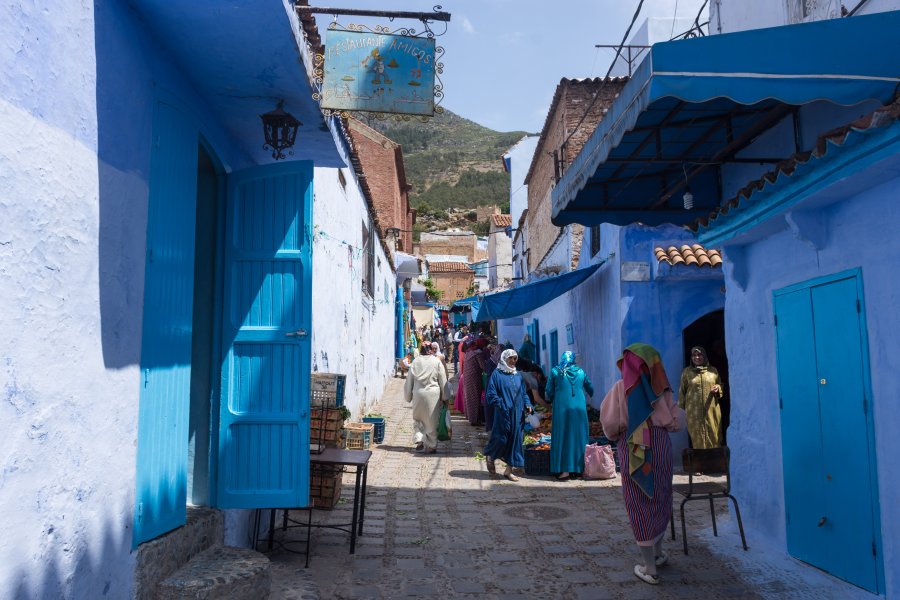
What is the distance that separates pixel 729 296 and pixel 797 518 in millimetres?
2167

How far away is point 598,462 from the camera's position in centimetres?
919

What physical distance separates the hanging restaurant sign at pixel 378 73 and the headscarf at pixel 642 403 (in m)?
2.46

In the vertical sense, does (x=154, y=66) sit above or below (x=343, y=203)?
below

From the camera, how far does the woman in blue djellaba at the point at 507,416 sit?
9.12 m

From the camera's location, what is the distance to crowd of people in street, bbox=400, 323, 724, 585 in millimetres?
5367

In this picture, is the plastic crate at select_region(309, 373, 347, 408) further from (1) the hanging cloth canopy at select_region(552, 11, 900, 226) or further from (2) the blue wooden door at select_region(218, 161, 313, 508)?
(1) the hanging cloth canopy at select_region(552, 11, 900, 226)

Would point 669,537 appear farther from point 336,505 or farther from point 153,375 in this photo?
point 153,375

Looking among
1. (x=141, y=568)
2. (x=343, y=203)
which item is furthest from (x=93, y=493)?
(x=343, y=203)

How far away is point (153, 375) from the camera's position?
3916 millimetres

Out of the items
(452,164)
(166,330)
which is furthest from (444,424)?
(452,164)

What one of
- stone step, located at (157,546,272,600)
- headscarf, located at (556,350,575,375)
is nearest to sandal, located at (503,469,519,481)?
headscarf, located at (556,350,575,375)

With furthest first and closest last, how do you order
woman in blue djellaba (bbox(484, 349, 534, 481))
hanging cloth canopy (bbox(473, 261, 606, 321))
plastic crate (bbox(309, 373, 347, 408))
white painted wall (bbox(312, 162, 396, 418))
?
hanging cloth canopy (bbox(473, 261, 606, 321)), woman in blue djellaba (bbox(484, 349, 534, 481)), white painted wall (bbox(312, 162, 396, 418)), plastic crate (bbox(309, 373, 347, 408))

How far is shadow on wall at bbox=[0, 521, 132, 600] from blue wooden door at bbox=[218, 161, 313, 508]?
4.96ft

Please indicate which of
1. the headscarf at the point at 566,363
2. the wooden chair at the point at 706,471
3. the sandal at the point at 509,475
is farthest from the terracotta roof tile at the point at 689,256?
the wooden chair at the point at 706,471
